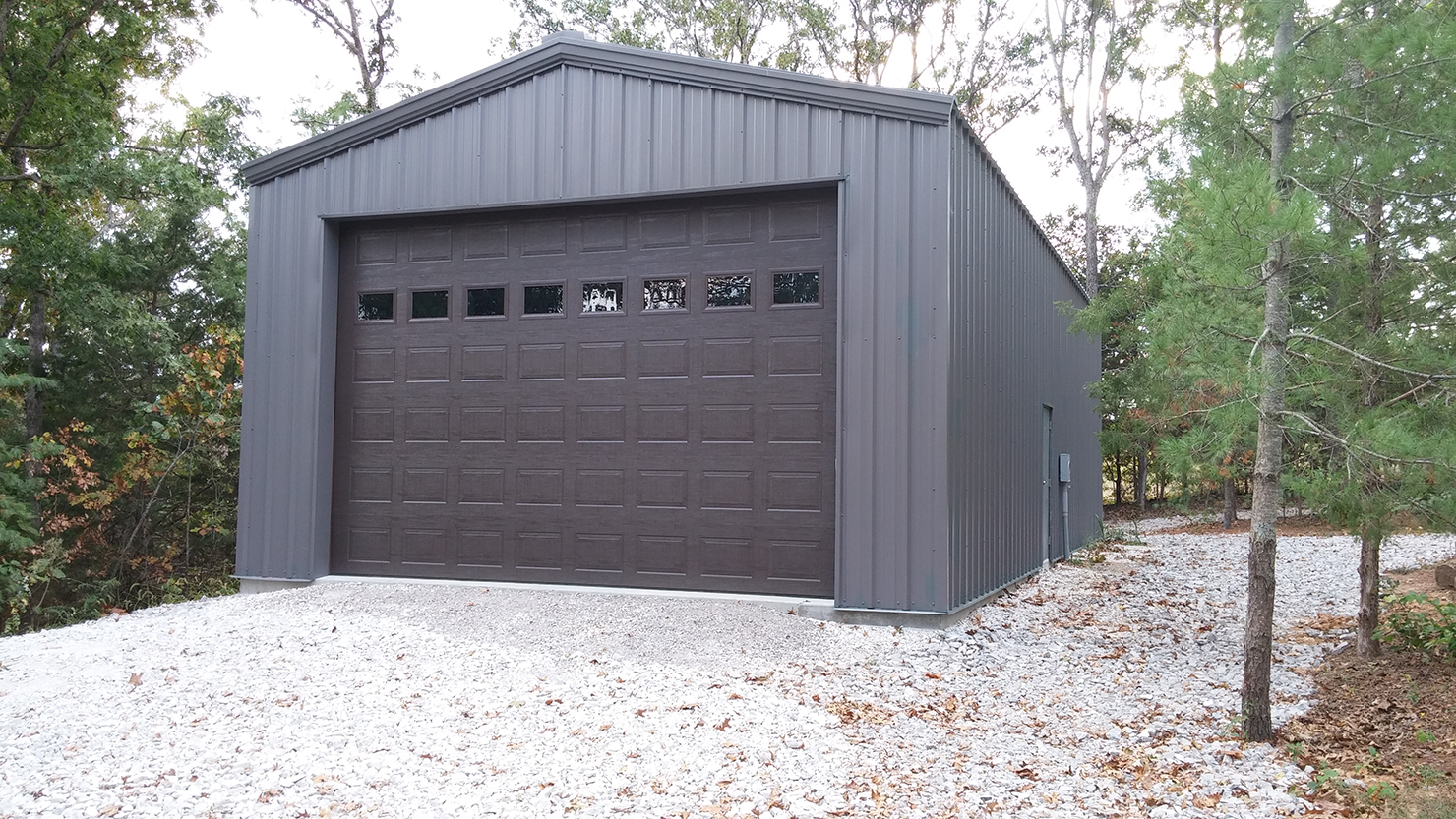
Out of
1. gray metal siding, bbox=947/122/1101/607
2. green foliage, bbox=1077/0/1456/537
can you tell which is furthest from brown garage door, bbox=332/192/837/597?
green foliage, bbox=1077/0/1456/537

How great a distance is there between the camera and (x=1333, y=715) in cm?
508

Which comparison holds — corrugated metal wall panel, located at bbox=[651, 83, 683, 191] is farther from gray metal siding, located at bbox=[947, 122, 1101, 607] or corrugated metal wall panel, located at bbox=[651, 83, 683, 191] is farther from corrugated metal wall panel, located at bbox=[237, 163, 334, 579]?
corrugated metal wall panel, located at bbox=[237, 163, 334, 579]

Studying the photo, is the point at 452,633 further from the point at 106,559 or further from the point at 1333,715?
the point at 106,559

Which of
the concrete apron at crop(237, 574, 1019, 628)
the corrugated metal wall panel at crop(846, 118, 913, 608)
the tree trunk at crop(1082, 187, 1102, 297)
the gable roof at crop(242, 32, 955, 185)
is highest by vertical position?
the tree trunk at crop(1082, 187, 1102, 297)

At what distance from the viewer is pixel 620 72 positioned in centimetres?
795

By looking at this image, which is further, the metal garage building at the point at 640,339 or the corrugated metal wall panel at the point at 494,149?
the corrugated metal wall panel at the point at 494,149

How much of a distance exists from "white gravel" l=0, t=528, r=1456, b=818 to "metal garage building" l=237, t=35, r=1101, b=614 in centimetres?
74

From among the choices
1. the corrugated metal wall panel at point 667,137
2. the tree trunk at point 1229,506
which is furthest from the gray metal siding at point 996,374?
the tree trunk at point 1229,506

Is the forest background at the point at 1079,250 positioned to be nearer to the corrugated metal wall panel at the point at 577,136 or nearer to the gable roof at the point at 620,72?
the gable roof at the point at 620,72

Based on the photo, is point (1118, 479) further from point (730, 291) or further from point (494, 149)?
point (494, 149)

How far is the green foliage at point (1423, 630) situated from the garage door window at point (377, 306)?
842 centimetres

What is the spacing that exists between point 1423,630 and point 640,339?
6069 millimetres

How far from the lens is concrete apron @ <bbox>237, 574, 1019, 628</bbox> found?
271 inches

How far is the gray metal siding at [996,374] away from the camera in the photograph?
7.19m
